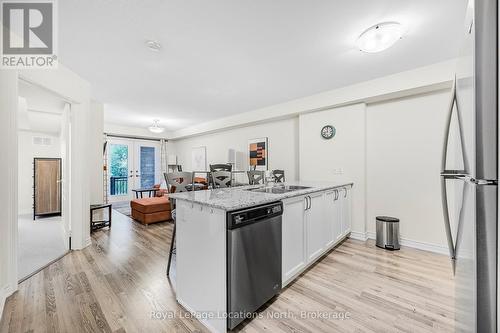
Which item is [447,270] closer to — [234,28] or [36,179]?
[234,28]

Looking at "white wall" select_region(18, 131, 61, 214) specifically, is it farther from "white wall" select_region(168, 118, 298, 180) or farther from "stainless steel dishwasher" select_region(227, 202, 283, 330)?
"stainless steel dishwasher" select_region(227, 202, 283, 330)

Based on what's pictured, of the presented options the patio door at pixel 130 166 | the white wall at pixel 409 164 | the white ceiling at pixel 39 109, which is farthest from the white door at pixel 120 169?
the white wall at pixel 409 164

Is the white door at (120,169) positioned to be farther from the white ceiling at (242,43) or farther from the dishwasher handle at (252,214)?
the dishwasher handle at (252,214)

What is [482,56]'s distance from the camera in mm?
639

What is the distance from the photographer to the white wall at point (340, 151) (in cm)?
341

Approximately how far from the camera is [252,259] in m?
1.55

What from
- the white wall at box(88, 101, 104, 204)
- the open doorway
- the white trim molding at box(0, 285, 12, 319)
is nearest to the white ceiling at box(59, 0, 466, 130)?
the white wall at box(88, 101, 104, 204)

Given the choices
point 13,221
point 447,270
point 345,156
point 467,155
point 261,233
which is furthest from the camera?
point 345,156

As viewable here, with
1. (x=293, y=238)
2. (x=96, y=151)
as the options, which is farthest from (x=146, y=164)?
(x=293, y=238)

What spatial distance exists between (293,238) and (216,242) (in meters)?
0.89

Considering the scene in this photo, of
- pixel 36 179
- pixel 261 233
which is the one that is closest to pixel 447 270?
pixel 261 233

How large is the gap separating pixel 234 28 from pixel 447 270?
3568mm

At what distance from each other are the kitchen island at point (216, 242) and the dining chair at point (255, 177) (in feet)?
4.36

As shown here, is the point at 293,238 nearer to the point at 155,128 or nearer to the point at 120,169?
the point at 155,128
